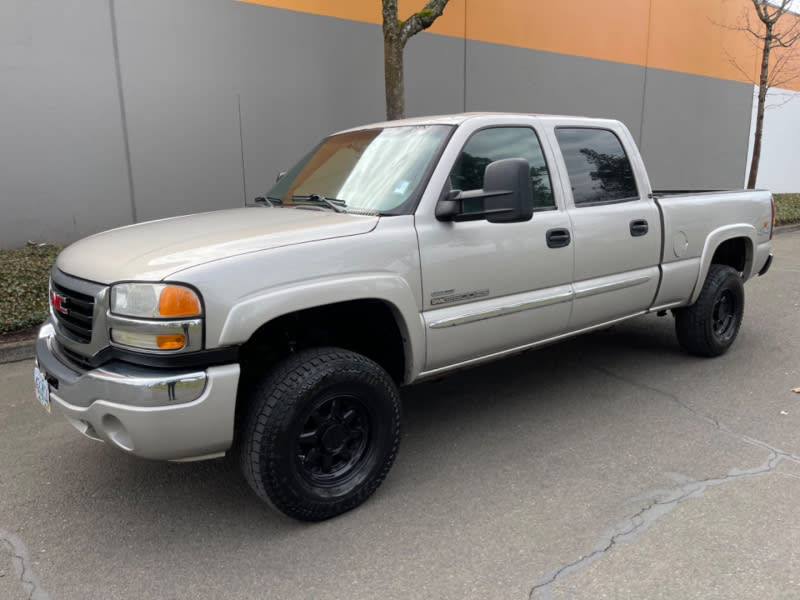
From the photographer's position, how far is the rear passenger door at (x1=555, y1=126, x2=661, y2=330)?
155 inches

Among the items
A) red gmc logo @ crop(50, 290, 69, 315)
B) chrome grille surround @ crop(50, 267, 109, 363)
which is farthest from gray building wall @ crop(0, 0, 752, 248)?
chrome grille surround @ crop(50, 267, 109, 363)

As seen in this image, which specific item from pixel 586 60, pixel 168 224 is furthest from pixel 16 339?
pixel 586 60

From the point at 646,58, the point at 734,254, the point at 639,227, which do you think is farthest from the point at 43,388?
the point at 646,58

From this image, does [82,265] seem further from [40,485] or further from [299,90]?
[299,90]

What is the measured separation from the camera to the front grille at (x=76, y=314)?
8.86ft

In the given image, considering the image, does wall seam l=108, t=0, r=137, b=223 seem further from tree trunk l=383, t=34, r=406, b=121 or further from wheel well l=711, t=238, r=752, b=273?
wheel well l=711, t=238, r=752, b=273

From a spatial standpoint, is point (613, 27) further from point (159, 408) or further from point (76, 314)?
point (159, 408)

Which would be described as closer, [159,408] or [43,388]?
[159,408]

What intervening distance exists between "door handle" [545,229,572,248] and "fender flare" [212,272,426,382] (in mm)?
1058

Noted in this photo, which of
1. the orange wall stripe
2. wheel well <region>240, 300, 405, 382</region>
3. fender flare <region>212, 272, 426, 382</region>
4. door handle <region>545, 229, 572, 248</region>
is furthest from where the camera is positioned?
the orange wall stripe

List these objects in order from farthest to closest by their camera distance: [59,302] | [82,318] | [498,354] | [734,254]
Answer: [734,254], [498,354], [59,302], [82,318]

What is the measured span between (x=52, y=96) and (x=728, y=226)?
7.22 m

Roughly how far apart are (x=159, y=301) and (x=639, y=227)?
3.20 metres

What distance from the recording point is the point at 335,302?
284 cm
